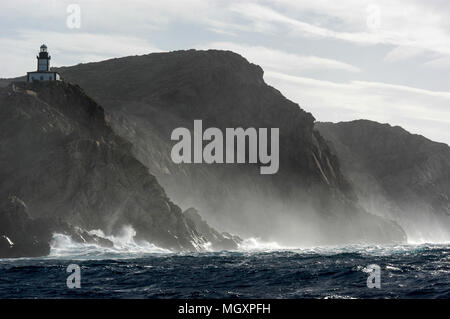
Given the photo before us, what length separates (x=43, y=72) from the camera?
12281 cm

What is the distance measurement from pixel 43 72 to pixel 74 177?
3070 centimetres

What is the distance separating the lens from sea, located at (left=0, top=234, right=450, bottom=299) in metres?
49.2

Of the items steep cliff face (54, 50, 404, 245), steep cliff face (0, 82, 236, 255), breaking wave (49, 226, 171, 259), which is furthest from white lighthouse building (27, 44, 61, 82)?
breaking wave (49, 226, 171, 259)

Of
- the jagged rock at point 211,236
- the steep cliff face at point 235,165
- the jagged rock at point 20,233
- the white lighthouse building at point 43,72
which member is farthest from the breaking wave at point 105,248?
the steep cliff face at point 235,165

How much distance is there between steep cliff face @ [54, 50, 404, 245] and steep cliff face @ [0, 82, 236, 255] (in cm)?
2742

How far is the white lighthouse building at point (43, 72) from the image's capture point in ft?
401

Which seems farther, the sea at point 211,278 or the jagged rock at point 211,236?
the jagged rock at point 211,236

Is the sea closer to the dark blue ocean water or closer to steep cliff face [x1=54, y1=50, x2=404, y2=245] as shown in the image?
the dark blue ocean water

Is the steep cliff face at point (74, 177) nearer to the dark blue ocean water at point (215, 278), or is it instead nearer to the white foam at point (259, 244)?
the dark blue ocean water at point (215, 278)

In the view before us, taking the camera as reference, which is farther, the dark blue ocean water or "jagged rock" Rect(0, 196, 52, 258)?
"jagged rock" Rect(0, 196, 52, 258)

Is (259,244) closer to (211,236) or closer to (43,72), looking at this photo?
(211,236)

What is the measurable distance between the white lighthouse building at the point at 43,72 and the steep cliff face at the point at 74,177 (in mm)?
8796
